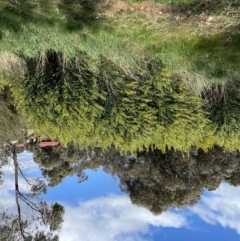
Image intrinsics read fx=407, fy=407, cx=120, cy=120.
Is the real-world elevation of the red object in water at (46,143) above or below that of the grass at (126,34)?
above

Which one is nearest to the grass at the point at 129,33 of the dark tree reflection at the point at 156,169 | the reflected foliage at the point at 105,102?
the reflected foliage at the point at 105,102

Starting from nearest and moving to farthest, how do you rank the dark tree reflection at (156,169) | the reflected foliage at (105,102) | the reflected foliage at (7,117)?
the reflected foliage at (105,102) < the reflected foliage at (7,117) < the dark tree reflection at (156,169)

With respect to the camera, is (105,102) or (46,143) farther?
(46,143)

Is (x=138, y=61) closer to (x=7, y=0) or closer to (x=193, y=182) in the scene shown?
(x=7, y=0)

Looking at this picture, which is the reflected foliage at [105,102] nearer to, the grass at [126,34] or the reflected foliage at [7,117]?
the grass at [126,34]

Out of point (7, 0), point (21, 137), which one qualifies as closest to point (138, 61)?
point (7, 0)

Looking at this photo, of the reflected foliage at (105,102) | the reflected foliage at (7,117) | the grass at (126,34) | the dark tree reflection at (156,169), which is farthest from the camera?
the dark tree reflection at (156,169)

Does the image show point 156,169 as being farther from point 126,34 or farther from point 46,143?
point 126,34

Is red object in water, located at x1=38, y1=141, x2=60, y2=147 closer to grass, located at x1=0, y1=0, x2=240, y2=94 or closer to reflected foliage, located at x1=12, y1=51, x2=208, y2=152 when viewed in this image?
reflected foliage, located at x1=12, y1=51, x2=208, y2=152

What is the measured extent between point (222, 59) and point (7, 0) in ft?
18.1

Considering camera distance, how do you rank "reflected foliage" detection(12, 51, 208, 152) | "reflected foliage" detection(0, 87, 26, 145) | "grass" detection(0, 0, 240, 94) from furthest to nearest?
"reflected foliage" detection(0, 87, 26, 145)
"reflected foliage" detection(12, 51, 208, 152)
"grass" detection(0, 0, 240, 94)

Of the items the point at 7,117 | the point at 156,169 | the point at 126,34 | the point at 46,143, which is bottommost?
the point at 126,34

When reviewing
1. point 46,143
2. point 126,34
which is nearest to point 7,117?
point 46,143

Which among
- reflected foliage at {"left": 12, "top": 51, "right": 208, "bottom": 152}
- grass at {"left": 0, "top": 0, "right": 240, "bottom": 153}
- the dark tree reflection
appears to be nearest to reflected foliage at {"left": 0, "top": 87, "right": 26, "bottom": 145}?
reflected foliage at {"left": 12, "top": 51, "right": 208, "bottom": 152}
